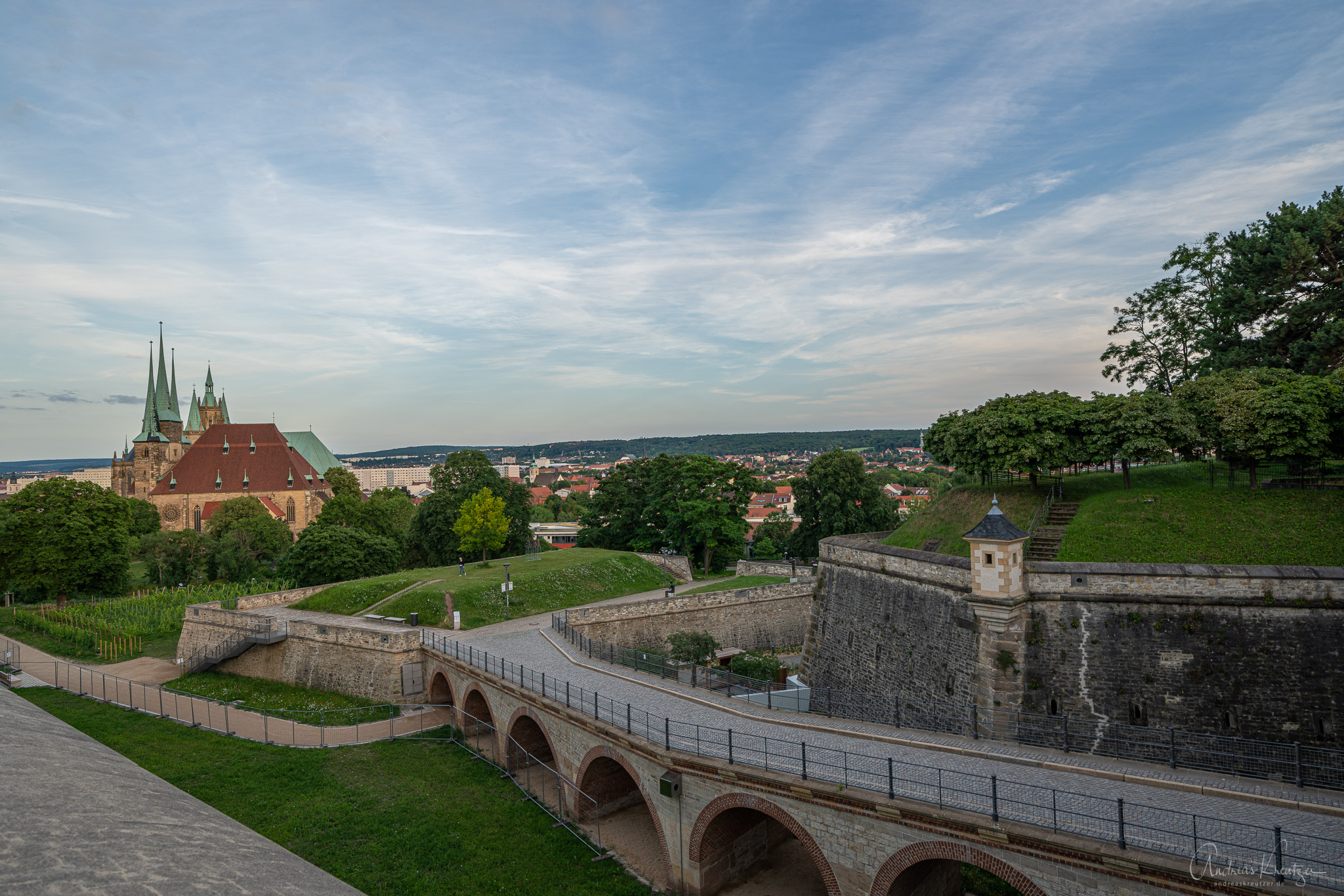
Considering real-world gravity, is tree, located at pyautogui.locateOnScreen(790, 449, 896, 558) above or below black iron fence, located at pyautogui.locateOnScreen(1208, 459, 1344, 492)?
below

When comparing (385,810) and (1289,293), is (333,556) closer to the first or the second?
(385,810)

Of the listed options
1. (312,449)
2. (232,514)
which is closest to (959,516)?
(232,514)

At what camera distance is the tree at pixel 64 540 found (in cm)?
4481

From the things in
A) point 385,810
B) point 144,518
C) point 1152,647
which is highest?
point 144,518

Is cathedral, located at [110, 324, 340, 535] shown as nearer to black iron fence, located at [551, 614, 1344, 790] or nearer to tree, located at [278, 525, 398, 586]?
tree, located at [278, 525, 398, 586]

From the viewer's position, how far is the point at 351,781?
2086 cm

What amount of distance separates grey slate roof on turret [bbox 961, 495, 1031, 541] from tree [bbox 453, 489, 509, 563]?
3141 cm

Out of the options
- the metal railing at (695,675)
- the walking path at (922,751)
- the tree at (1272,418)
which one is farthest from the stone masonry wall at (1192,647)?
the metal railing at (695,675)

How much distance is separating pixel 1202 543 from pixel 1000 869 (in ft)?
38.5

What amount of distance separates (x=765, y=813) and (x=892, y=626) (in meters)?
9.00

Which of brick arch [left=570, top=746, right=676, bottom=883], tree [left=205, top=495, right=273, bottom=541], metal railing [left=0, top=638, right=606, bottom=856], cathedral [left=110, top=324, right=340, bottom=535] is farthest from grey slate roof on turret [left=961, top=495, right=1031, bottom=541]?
cathedral [left=110, top=324, right=340, bottom=535]

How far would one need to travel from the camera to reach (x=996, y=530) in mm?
16344

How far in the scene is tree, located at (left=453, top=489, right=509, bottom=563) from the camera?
137 ft

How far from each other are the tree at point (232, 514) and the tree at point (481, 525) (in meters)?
30.2
